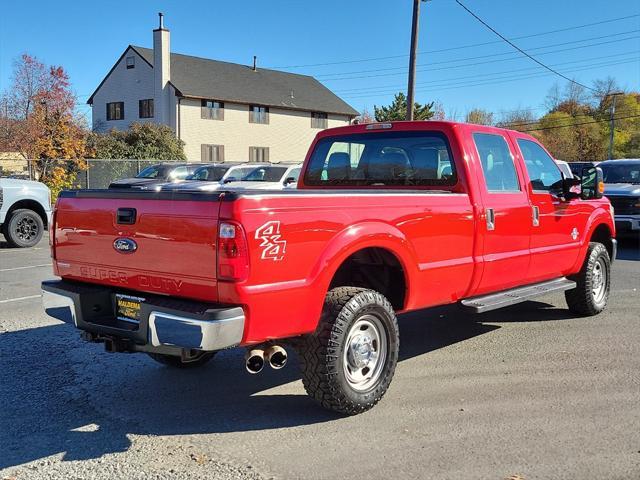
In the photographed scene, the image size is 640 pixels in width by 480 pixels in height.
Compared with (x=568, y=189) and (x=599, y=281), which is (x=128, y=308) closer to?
(x=568, y=189)

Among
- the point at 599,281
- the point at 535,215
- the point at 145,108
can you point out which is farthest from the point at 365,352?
the point at 145,108

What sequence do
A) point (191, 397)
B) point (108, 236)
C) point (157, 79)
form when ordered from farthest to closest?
1. point (157, 79)
2. point (191, 397)
3. point (108, 236)

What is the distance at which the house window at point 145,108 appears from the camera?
40.8 meters

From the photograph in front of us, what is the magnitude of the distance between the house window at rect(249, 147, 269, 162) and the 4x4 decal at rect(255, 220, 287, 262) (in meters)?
41.1

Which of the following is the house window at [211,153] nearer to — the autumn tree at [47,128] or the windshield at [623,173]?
the autumn tree at [47,128]

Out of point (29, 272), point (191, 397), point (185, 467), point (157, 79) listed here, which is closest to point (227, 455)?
point (185, 467)

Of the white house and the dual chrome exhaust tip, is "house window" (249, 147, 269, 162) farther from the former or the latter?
the dual chrome exhaust tip

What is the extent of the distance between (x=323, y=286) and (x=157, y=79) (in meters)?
38.4

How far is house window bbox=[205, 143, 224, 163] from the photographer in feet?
136

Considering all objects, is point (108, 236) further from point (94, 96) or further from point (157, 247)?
point (94, 96)

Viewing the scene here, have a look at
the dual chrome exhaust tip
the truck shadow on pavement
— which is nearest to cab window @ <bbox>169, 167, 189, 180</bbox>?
the truck shadow on pavement

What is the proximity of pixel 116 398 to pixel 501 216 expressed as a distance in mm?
3383

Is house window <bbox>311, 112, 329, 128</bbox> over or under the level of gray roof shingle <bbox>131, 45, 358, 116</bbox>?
under

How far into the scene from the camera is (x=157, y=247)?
3.92 metres
